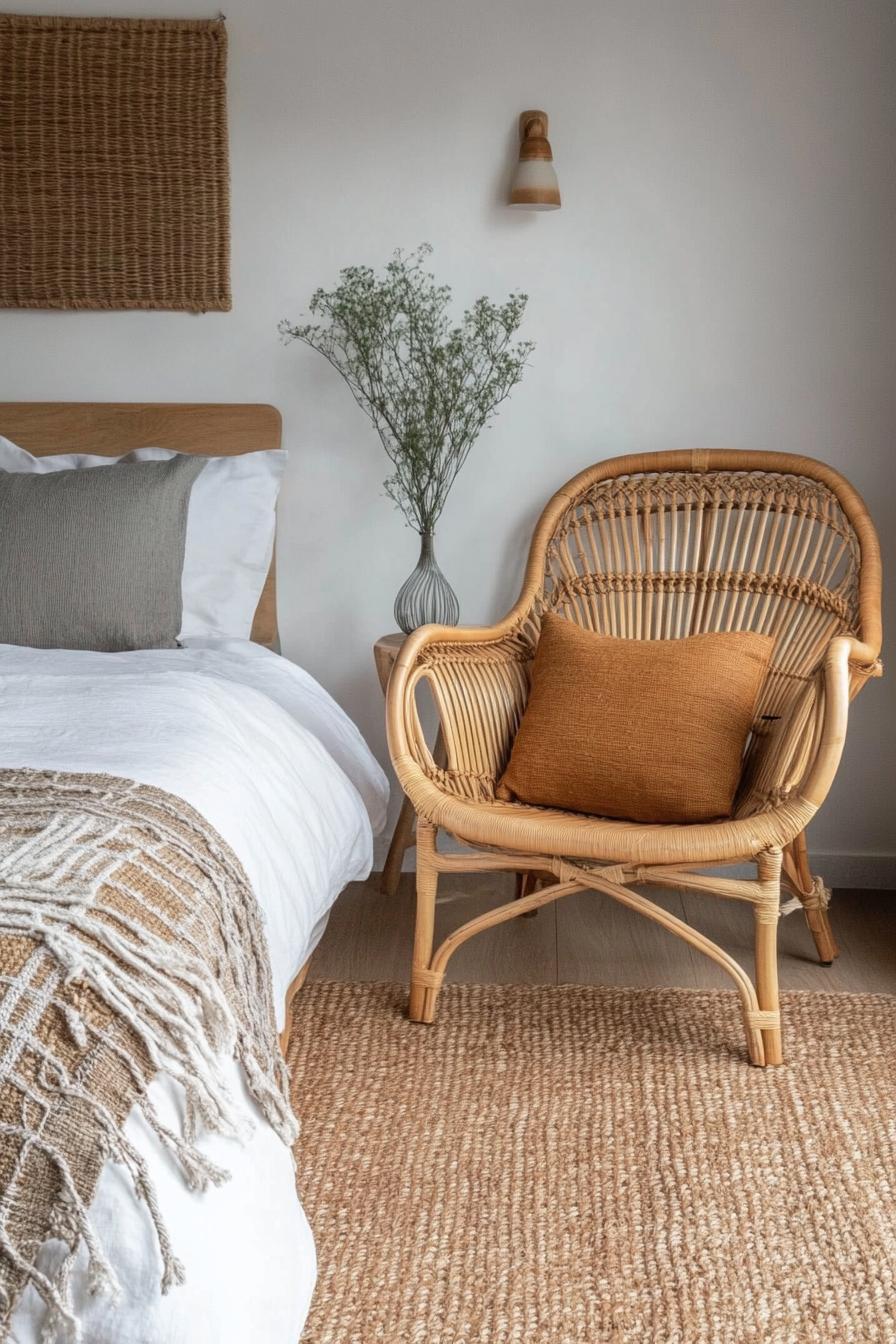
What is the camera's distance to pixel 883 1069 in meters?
2.03

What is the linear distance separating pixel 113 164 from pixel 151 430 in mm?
572

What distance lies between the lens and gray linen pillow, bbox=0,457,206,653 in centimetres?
224

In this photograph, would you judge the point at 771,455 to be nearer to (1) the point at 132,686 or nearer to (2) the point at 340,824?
(2) the point at 340,824

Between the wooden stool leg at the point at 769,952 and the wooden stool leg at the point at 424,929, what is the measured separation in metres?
0.54

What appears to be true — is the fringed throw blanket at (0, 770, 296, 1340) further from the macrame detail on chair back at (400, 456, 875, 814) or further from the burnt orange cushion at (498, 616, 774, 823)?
the macrame detail on chair back at (400, 456, 875, 814)

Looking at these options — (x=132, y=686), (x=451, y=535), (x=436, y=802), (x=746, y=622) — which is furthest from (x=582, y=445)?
(x=132, y=686)

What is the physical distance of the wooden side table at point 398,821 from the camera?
2551 millimetres

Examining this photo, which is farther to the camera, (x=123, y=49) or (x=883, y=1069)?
(x=123, y=49)

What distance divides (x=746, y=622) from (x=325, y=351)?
3.51 ft

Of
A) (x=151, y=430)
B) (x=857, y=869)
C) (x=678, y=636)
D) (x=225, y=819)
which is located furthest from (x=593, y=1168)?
(x=151, y=430)

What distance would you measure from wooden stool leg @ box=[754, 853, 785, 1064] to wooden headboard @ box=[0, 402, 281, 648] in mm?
1224

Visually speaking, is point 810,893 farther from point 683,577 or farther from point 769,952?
point 683,577

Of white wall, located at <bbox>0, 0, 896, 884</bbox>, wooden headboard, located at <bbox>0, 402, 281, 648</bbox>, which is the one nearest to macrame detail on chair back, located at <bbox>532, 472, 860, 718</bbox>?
white wall, located at <bbox>0, 0, 896, 884</bbox>

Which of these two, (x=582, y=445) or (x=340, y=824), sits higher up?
(x=582, y=445)
